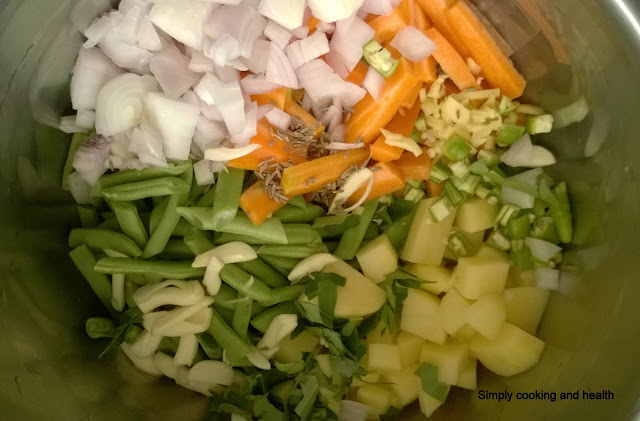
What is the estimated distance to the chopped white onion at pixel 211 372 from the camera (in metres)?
1.51

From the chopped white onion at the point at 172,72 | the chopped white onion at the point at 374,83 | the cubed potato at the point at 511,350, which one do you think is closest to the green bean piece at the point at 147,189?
the chopped white onion at the point at 172,72

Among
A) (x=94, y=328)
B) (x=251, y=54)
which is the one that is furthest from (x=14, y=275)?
(x=251, y=54)

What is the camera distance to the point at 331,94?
1.51 m

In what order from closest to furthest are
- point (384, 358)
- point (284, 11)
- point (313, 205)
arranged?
point (284, 11), point (384, 358), point (313, 205)

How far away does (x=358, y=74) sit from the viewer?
1.50 metres

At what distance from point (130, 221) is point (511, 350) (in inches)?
41.0

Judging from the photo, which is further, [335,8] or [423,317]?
[423,317]

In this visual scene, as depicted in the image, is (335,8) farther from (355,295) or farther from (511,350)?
(511,350)

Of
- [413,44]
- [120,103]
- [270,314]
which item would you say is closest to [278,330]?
[270,314]

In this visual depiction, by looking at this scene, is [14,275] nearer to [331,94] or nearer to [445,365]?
[331,94]

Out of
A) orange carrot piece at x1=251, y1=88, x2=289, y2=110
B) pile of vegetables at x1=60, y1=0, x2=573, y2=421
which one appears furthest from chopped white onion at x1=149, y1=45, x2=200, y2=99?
orange carrot piece at x1=251, y1=88, x2=289, y2=110

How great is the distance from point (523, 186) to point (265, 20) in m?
0.81

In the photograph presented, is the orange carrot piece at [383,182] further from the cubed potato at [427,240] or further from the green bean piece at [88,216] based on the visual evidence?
the green bean piece at [88,216]

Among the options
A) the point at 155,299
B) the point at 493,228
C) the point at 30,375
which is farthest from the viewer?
the point at 493,228
